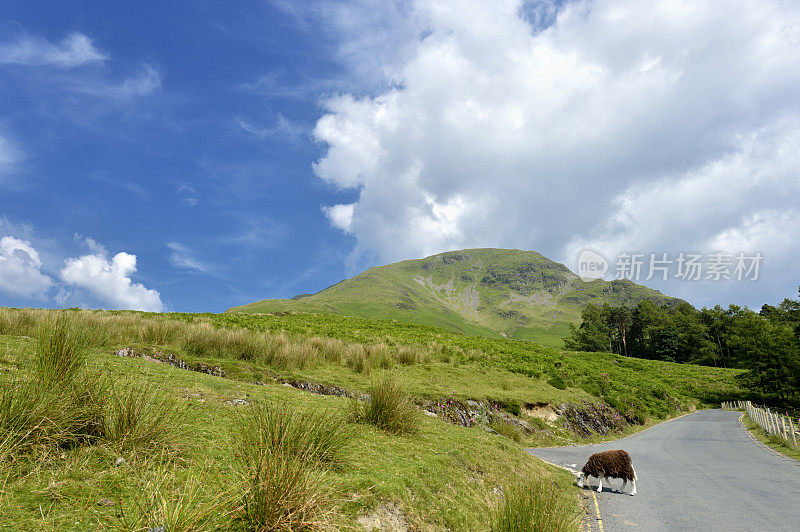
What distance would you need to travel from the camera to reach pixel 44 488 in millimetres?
3713

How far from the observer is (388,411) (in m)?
8.46

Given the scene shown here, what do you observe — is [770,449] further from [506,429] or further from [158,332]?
[158,332]

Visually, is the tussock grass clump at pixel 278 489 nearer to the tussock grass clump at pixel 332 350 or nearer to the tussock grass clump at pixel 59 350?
Answer: the tussock grass clump at pixel 59 350

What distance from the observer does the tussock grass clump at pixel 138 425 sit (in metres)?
4.66

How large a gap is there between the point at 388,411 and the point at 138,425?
Result: 16.2 feet

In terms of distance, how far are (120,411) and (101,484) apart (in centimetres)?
98

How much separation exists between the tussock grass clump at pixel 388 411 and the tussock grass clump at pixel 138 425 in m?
4.05

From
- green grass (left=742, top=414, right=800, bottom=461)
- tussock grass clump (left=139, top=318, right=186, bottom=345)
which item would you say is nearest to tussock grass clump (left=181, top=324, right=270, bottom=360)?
tussock grass clump (left=139, top=318, right=186, bottom=345)

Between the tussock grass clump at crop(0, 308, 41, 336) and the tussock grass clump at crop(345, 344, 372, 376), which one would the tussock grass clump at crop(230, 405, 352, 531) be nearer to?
the tussock grass clump at crop(0, 308, 41, 336)

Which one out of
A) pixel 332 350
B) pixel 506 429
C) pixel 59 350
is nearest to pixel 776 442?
pixel 506 429

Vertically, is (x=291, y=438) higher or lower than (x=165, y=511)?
higher

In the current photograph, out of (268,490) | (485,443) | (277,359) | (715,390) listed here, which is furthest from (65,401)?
(715,390)

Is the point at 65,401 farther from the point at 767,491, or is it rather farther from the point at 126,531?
the point at 767,491

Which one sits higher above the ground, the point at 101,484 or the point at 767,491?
the point at 101,484
